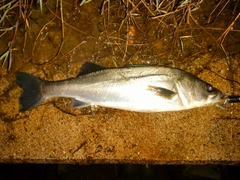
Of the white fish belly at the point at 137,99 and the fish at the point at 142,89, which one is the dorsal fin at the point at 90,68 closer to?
the fish at the point at 142,89

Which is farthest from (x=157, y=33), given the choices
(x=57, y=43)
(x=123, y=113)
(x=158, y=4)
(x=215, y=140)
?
(x=215, y=140)

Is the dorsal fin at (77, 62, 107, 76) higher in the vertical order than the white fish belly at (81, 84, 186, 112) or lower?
higher

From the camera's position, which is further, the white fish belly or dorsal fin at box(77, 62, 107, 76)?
dorsal fin at box(77, 62, 107, 76)

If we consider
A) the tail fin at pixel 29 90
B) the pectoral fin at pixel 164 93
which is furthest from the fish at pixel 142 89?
the tail fin at pixel 29 90

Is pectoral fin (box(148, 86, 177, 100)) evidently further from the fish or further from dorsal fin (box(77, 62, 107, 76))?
dorsal fin (box(77, 62, 107, 76))

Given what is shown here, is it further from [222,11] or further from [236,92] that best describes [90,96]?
[222,11]

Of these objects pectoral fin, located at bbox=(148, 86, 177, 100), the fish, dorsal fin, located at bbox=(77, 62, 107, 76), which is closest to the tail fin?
the fish

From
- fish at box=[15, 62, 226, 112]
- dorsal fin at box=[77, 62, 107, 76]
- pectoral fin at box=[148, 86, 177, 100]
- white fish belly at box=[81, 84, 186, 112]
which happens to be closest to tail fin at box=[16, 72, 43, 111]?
fish at box=[15, 62, 226, 112]
